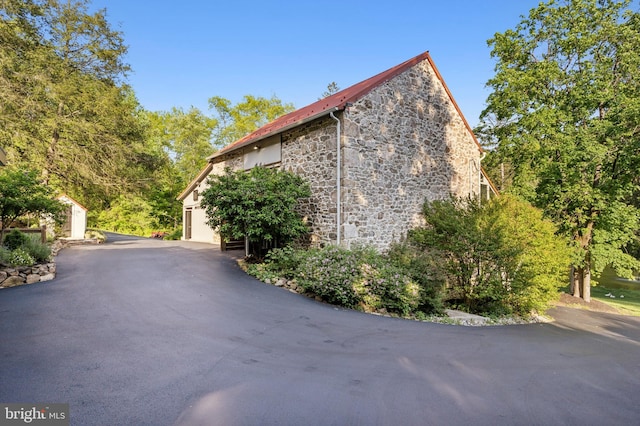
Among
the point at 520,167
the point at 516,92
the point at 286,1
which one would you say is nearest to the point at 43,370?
the point at 286,1

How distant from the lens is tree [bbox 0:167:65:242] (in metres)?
8.63

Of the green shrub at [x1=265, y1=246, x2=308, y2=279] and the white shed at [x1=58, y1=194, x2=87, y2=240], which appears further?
the white shed at [x1=58, y1=194, x2=87, y2=240]

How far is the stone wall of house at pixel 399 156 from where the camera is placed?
32.1 ft

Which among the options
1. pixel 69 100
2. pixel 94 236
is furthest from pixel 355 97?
pixel 94 236

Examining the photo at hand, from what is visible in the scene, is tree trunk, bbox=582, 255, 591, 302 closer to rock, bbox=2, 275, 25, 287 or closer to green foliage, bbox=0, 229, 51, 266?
rock, bbox=2, 275, 25, 287

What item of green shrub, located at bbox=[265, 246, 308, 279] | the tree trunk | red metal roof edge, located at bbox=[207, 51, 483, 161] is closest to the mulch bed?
the tree trunk

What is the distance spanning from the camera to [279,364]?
3.91m

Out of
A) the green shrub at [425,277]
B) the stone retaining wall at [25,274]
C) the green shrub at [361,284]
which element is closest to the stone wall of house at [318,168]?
the green shrub at [361,284]

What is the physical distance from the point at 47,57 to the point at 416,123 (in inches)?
707

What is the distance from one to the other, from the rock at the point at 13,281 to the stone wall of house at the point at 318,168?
733cm

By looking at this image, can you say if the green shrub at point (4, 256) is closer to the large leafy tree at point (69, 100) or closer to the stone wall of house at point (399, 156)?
the stone wall of house at point (399, 156)

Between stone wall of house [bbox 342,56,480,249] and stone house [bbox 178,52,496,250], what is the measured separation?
0.03m

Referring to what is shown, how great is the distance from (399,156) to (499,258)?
4.44m

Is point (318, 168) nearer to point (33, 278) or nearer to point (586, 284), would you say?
point (33, 278)
